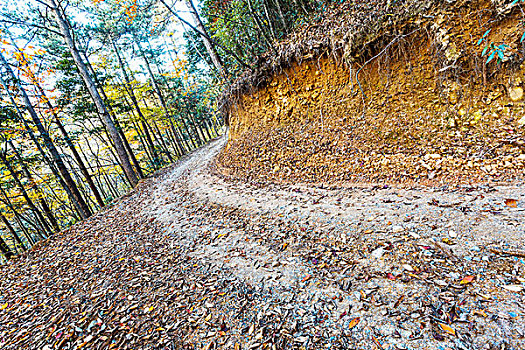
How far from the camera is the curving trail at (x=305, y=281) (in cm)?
191

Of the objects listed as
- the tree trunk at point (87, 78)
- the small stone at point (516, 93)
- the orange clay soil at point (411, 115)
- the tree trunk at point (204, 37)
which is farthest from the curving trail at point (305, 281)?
the tree trunk at point (204, 37)

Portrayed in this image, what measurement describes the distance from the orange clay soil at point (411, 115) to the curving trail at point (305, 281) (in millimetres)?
690

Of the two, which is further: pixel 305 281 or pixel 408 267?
pixel 305 281

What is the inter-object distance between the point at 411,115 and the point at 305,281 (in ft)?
14.7

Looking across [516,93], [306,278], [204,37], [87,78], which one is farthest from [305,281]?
[87,78]

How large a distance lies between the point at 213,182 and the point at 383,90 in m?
5.88

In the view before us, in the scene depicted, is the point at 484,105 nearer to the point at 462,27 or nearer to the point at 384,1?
the point at 462,27

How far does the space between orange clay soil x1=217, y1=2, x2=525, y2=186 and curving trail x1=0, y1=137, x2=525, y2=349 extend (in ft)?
2.26

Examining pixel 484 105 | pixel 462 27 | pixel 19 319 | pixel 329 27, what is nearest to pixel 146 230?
pixel 19 319

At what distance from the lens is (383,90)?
16.8ft

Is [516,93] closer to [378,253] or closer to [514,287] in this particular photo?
[514,287]

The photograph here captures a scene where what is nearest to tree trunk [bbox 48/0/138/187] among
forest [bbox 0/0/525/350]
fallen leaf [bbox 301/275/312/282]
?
forest [bbox 0/0/525/350]

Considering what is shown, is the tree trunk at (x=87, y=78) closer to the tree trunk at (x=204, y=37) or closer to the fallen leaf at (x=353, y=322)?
the tree trunk at (x=204, y=37)

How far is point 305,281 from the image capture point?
264cm
